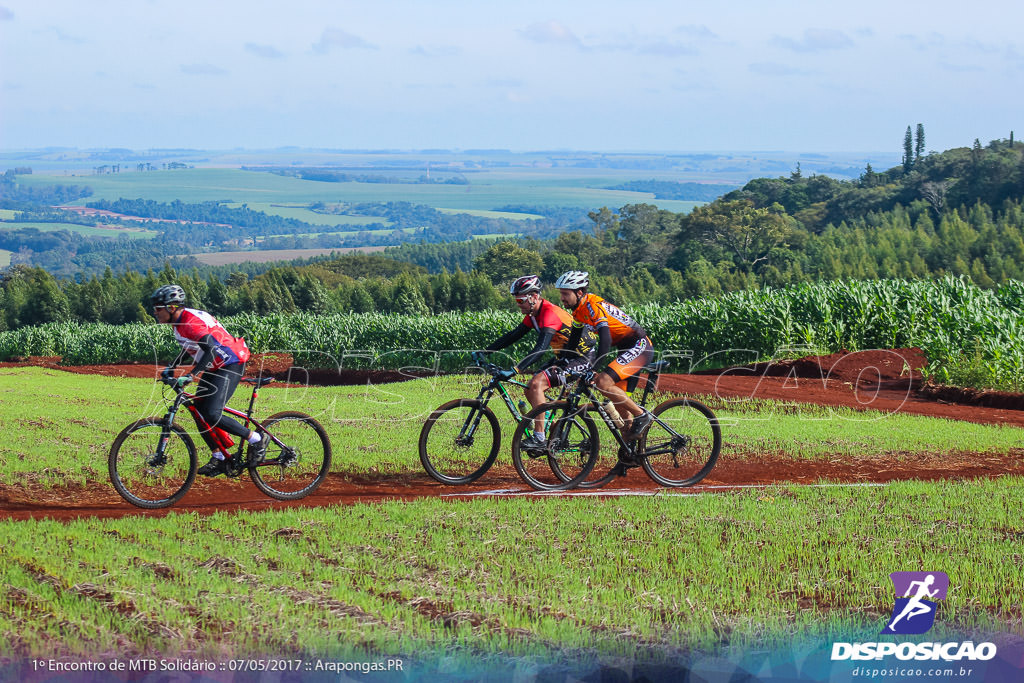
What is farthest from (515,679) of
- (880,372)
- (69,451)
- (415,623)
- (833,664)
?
(880,372)

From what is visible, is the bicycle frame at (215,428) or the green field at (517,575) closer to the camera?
the green field at (517,575)

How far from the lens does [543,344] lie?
364 inches

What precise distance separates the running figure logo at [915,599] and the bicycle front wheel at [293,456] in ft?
17.4

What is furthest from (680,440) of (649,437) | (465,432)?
(465,432)

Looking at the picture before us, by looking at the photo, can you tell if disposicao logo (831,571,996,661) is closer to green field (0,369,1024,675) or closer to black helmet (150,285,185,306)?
green field (0,369,1024,675)

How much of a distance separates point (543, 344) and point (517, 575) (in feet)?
9.94

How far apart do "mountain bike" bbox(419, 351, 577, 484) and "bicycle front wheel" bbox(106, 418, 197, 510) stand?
2329mm

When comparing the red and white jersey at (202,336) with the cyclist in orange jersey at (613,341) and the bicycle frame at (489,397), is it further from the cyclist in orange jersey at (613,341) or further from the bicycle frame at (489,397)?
the cyclist in orange jersey at (613,341)

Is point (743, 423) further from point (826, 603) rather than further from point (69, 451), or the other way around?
point (69, 451)

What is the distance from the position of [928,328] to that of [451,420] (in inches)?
640

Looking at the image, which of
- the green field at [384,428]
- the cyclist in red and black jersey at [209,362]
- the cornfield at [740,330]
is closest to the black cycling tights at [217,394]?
the cyclist in red and black jersey at [209,362]

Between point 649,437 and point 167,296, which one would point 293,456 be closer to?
point 167,296

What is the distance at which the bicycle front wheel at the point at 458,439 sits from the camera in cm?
970

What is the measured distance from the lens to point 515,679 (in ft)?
17.3
